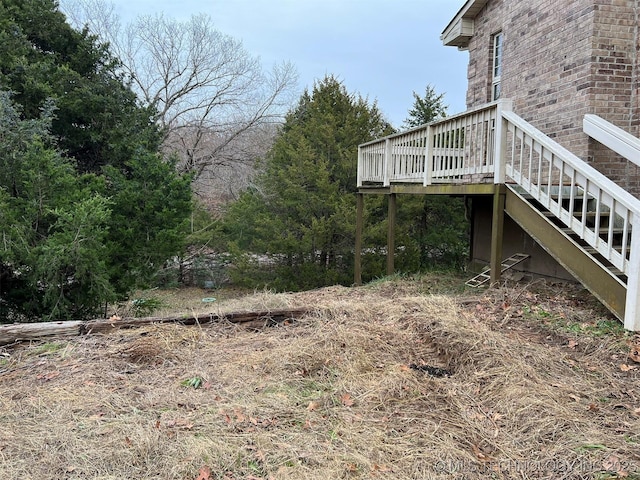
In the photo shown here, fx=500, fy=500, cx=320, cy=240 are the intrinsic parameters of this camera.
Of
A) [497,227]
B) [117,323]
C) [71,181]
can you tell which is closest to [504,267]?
[497,227]

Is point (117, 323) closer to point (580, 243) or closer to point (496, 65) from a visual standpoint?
point (580, 243)

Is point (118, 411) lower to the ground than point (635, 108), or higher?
lower

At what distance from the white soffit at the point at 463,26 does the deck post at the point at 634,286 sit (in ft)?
22.6

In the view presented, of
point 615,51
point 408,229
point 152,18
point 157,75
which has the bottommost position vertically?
point 408,229

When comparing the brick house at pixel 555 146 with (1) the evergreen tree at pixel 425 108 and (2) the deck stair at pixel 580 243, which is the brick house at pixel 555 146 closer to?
(2) the deck stair at pixel 580 243

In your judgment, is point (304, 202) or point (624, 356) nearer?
point (624, 356)

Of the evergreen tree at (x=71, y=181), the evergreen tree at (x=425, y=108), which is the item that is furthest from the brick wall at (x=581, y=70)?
the evergreen tree at (x=425, y=108)

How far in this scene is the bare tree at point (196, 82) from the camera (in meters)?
20.3

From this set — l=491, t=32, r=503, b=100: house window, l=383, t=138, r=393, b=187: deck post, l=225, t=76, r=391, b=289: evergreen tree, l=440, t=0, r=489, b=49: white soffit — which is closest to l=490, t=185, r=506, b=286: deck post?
l=383, t=138, r=393, b=187: deck post

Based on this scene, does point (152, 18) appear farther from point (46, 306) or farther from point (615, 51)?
point (615, 51)

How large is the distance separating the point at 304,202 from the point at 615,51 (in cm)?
861

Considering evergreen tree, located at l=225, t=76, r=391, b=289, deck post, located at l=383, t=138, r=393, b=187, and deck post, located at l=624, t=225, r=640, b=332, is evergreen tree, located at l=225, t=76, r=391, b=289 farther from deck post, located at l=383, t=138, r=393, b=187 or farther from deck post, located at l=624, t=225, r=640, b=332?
deck post, located at l=624, t=225, r=640, b=332

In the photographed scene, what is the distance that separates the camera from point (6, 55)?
37.8 ft

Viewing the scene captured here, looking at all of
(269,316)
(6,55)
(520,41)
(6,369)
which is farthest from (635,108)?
(6,55)
